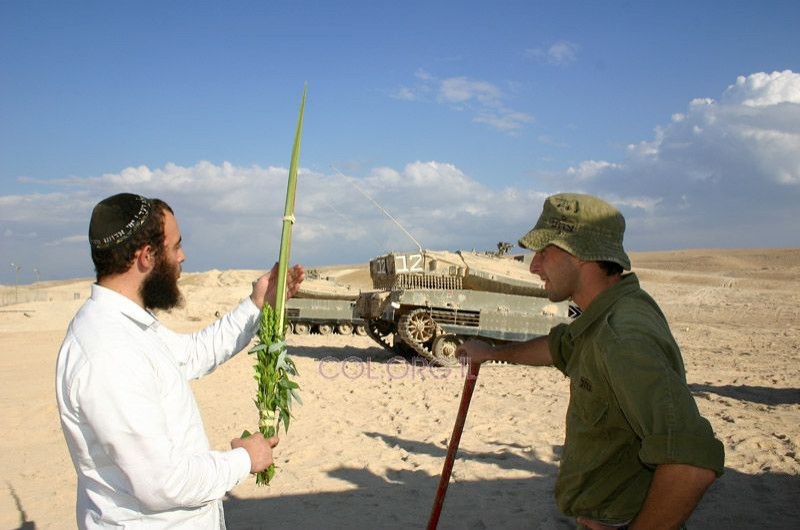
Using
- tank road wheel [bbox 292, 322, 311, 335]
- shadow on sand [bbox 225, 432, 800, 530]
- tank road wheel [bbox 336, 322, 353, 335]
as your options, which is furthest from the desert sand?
tank road wheel [bbox 336, 322, 353, 335]

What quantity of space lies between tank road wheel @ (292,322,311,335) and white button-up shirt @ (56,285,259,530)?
57.1 feet

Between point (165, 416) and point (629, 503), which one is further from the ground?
point (165, 416)

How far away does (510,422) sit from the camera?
26.2 ft

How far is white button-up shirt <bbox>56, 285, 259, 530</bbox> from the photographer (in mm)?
1764

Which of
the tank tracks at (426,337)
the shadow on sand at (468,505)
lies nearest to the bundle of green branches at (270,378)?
the shadow on sand at (468,505)

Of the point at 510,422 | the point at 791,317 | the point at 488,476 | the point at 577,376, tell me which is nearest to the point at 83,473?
the point at 577,376

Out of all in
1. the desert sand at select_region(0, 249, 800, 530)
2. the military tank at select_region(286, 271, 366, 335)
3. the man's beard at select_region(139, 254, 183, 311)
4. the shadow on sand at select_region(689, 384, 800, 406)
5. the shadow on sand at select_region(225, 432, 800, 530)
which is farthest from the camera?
the military tank at select_region(286, 271, 366, 335)

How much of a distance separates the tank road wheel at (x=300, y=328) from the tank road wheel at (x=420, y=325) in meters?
6.82

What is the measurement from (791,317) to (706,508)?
71.4 ft

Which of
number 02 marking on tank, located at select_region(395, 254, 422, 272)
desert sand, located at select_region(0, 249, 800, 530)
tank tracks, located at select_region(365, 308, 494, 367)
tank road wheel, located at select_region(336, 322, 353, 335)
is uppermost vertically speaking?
number 02 marking on tank, located at select_region(395, 254, 422, 272)

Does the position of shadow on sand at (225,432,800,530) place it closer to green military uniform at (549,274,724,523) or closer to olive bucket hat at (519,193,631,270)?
green military uniform at (549,274,724,523)

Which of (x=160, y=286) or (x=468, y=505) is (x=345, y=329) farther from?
(x=160, y=286)

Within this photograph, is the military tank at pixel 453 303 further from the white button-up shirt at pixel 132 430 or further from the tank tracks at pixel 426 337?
the white button-up shirt at pixel 132 430

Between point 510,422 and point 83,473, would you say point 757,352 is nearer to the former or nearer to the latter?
point 510,422
